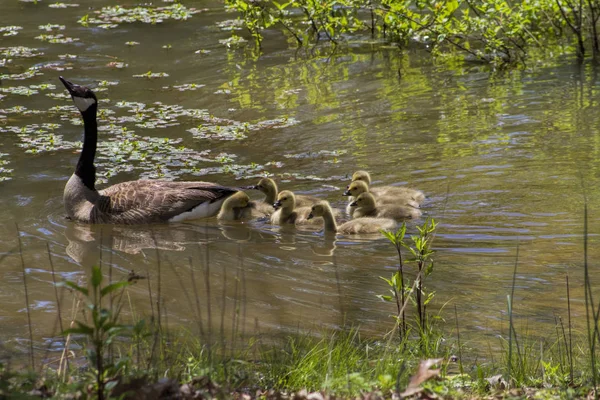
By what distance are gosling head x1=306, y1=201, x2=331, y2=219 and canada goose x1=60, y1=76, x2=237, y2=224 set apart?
108 centimetres

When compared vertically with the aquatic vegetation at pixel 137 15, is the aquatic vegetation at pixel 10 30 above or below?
below

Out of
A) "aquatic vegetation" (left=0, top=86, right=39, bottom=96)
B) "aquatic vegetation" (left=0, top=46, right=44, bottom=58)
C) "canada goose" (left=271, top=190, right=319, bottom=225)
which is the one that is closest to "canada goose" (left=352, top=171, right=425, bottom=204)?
"canada goose" (left=271, top=190, right=319, bottom=225)

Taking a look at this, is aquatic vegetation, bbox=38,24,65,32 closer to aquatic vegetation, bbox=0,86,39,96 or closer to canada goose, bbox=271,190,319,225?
aquatic vegetation, bbox=0,86,39,96

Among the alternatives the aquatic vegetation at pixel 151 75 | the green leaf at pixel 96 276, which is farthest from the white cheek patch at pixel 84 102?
the green leaf at pixel 96 276

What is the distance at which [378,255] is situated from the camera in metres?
8.30

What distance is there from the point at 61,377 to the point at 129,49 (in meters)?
13.9

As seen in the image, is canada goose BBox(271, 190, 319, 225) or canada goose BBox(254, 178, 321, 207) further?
canada goose BBox(254, 178, 321, 207)

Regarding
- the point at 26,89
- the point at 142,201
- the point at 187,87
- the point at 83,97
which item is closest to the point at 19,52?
the point at 26,89

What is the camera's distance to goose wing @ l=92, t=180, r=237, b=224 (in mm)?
9531

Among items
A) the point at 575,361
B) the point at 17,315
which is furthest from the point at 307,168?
the point at 575,361

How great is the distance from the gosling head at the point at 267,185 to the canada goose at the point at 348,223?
35.1 inches

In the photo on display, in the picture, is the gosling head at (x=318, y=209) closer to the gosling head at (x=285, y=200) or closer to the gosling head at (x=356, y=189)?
the gosling head at (x=285, y=200)

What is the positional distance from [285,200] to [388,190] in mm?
1134

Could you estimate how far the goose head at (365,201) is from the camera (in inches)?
368
